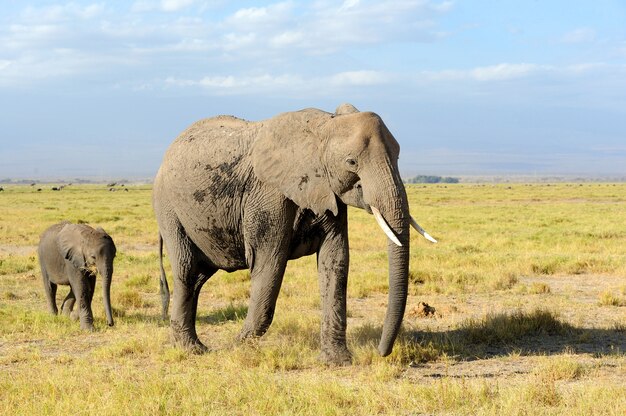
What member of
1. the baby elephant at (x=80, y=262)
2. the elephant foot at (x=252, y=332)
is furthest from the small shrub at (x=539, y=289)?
the baby elephant at (x=80, y=262)

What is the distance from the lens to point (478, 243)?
891 inches

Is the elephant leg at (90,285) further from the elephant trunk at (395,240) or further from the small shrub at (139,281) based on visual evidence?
the elephant trunk at (395,240)

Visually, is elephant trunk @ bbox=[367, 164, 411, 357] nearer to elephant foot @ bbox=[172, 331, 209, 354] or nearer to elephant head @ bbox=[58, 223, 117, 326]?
elephant foot @ bbox=[172, 331, 209, 354]

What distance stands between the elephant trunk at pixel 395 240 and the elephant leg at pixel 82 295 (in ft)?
16.3

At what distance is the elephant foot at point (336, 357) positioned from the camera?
7977mm

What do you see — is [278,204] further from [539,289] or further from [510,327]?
[539,289]

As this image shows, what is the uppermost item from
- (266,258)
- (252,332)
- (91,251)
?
(266,258)

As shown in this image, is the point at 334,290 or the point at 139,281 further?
the point at 139,281

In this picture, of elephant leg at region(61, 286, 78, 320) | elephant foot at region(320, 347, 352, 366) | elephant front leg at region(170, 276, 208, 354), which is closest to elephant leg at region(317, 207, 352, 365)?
elephant foot at region(320, 347, 352, 366)

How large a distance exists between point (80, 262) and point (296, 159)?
180 inches

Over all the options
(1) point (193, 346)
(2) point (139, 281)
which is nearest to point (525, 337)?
(1) point (193, 346)

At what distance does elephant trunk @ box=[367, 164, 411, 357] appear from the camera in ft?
23.1

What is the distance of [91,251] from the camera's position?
10688 mm

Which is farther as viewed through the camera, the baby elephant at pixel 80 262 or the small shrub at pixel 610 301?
the small shrub at pixel 610 301
